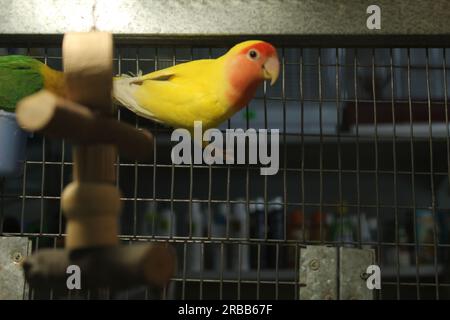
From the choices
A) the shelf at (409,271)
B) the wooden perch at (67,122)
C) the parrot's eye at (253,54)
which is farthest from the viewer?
the shelf at (409,271)

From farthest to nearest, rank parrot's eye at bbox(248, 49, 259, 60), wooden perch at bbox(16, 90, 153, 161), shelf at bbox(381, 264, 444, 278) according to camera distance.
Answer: shelf at bbox(381, 264, 444, 278) → parrot's eye at bbox(248, 49, 259, 60) → wooden perch at bbox(16, 90, 153, 161)

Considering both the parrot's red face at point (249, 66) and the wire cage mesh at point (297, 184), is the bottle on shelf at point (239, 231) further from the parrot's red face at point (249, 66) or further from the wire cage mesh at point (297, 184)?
the parrot's red face at point (249, 66)

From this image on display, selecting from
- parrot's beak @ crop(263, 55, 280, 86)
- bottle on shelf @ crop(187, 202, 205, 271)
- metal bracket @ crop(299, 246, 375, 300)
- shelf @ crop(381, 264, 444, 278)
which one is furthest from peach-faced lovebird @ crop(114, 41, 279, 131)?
shelf @ crop(381, 264, 444, 278)

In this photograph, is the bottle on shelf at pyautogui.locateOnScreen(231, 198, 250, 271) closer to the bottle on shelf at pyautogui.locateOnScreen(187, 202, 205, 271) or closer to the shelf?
the bottle on shelf at pyautogui.locateOnScreen(187, 202, 205, 271)

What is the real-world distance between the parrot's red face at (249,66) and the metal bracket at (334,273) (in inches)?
11.3

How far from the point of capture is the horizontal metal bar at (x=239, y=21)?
3.06 ft

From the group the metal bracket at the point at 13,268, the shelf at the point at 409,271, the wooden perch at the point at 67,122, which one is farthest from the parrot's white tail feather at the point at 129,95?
the shelf at the point at 409,271

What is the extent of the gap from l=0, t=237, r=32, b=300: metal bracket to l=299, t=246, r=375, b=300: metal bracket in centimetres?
47

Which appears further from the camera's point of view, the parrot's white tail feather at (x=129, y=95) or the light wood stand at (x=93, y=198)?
the parrot's white tail feather at (x=129, y=95)

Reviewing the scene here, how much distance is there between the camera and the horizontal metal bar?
0.93m
